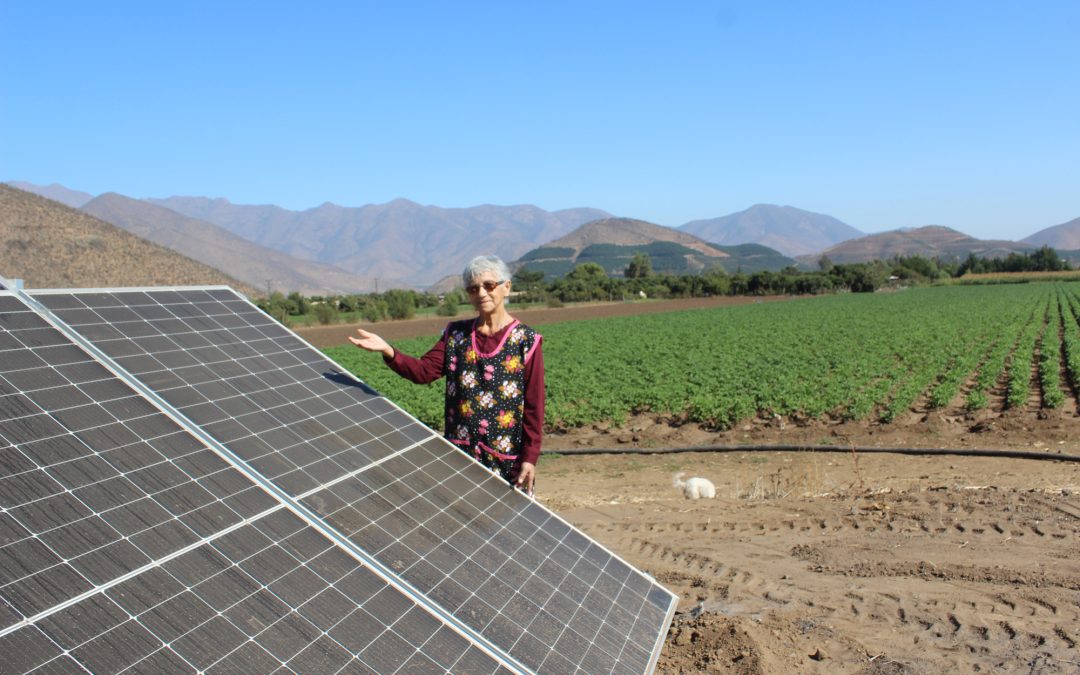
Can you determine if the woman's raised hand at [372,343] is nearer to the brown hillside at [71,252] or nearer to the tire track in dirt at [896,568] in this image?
the tire track in dirt at [896,568]

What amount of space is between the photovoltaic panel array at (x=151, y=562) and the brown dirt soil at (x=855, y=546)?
315 cm

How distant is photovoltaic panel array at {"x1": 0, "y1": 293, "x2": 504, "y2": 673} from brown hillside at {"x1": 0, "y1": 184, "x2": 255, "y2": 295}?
76956 mm

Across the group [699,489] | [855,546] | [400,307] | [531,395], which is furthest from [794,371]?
[400,307]

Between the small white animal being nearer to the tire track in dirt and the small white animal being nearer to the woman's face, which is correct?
the tire track in dirt

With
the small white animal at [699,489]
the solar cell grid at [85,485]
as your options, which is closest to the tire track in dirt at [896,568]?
the small white animal at [699,489]

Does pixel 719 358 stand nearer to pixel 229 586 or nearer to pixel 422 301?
pixel 229 586

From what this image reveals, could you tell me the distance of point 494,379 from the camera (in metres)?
5.08

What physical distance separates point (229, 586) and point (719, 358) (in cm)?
2198

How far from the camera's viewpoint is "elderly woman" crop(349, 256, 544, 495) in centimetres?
504

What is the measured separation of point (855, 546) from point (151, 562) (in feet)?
23.5

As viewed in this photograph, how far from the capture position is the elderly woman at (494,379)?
504 cm

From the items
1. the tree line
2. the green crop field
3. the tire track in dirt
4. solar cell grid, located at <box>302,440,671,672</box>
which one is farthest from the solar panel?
the tree line

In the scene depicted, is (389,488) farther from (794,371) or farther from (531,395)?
(794,371)

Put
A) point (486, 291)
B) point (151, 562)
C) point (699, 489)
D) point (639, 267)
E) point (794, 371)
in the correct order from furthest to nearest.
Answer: point (639, 267) → point (794, 371) → point (699, 489) → point (486, 291) → point (151, 562)
